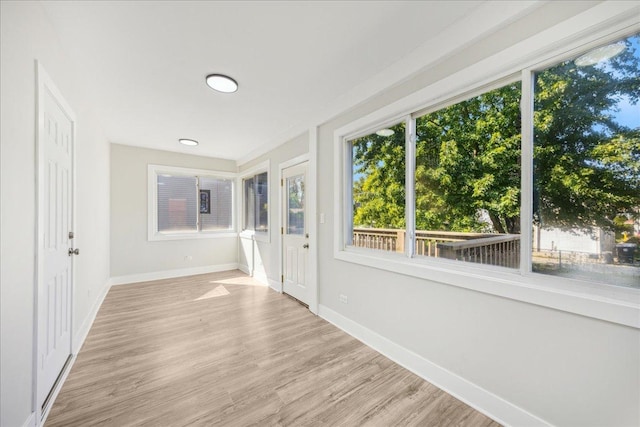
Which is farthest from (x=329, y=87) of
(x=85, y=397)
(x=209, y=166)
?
(x=209, y=166)

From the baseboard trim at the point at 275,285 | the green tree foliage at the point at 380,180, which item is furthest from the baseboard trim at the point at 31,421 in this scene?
the baseboard trim at the point at 275,285

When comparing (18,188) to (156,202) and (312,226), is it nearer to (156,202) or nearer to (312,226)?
(312,226)

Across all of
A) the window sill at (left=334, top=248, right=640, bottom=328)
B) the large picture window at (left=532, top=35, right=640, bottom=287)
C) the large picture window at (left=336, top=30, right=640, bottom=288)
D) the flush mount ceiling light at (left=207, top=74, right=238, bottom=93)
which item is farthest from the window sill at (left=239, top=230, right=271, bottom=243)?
the large picture window at (left=532, top=35, right=640, bottom=287)

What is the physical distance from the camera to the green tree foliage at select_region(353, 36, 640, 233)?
129 centimetres

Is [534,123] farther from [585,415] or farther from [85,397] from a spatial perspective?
[85,397]

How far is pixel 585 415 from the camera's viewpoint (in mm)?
1305

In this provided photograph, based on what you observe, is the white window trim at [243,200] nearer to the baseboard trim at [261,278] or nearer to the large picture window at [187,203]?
the large picture window at [187,203]

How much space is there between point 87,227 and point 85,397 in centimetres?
188

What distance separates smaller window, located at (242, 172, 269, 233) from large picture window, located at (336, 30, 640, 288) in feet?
10.2

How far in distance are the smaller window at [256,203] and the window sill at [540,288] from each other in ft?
10.9

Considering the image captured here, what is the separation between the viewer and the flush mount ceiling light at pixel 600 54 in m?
1.28

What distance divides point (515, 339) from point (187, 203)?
18.8ft

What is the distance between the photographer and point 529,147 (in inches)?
60.7

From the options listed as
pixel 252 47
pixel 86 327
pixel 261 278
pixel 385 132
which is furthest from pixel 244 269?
pixel 252 47
